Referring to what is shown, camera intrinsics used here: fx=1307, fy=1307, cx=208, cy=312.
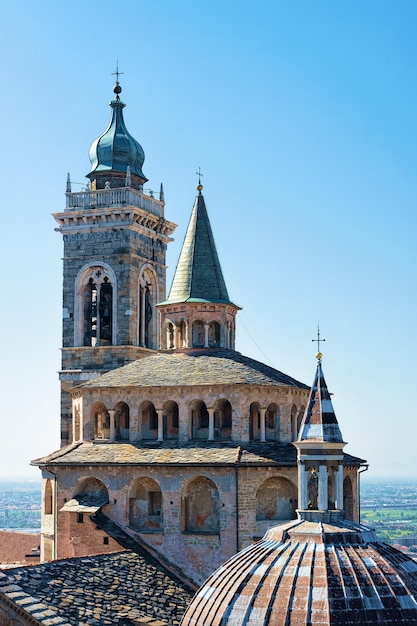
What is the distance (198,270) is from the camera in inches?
2598

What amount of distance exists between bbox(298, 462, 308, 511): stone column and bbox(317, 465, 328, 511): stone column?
586 millimetres

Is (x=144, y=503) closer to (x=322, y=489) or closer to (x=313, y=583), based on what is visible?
(x=322, y=489)

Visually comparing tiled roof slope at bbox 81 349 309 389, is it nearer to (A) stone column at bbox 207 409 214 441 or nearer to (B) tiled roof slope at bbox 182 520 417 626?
(A) stone column at bbox 207 409 214 441

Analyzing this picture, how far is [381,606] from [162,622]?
496 inches

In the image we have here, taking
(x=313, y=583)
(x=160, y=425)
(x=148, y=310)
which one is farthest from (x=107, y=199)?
(x=313, y=583)

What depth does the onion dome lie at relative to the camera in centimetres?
8162

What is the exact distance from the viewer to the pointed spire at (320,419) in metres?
45.1

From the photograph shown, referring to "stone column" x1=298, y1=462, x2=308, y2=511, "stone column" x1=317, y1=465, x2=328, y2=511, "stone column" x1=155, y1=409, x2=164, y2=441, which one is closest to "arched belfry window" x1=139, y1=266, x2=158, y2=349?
"stone column" x1=155, y1=409, x2=164, y2=441

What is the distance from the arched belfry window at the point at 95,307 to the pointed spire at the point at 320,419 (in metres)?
33.6

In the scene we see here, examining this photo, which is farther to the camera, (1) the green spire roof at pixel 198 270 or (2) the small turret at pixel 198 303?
(1) the green spire roof at pixel 198 270

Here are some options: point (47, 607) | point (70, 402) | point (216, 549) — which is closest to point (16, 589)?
point (47, 607)

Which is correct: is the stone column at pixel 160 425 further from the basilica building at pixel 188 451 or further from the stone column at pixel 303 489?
the stone column at pixel 303 489

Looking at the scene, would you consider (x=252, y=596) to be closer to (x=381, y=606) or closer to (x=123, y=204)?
(x=381, y=606)

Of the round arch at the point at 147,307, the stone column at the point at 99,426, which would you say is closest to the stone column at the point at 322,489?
the stone column at the point at 99,426
